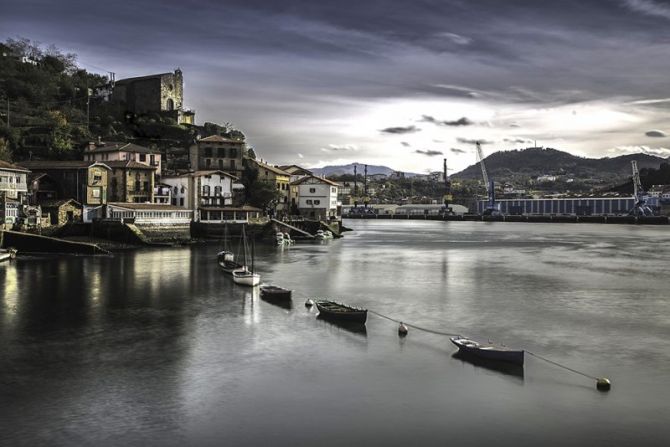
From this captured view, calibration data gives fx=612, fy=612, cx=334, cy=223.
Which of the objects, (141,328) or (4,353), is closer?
(4,353)

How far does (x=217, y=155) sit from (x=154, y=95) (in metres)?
25.4

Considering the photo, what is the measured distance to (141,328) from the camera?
1136 inches

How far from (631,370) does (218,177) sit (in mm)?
69380

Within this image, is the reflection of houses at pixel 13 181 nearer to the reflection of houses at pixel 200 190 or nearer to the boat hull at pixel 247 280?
the reflection of houses at pixel 200 190

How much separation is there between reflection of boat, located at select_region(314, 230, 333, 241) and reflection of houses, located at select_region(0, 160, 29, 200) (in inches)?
1579

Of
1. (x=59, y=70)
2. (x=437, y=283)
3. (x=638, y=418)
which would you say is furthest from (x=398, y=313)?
(x=59, y=70)

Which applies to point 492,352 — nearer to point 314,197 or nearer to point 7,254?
point 7,254

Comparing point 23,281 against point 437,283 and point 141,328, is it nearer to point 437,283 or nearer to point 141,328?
point 141,328

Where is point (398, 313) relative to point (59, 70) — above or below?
below

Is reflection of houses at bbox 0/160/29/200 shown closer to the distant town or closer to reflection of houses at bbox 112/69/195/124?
the distant town

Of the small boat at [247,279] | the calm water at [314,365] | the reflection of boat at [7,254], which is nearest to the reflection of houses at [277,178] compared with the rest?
the reflection of boat at [7,254]

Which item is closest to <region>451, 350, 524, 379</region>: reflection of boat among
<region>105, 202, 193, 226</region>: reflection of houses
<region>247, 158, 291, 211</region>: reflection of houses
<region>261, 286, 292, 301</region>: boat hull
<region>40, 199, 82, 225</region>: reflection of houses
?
<region>261, 286, 292, 301</region>: boat hull

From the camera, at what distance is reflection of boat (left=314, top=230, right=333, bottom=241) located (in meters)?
91.1

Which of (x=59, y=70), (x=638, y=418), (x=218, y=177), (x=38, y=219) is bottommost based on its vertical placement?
(x=638, y=418)
